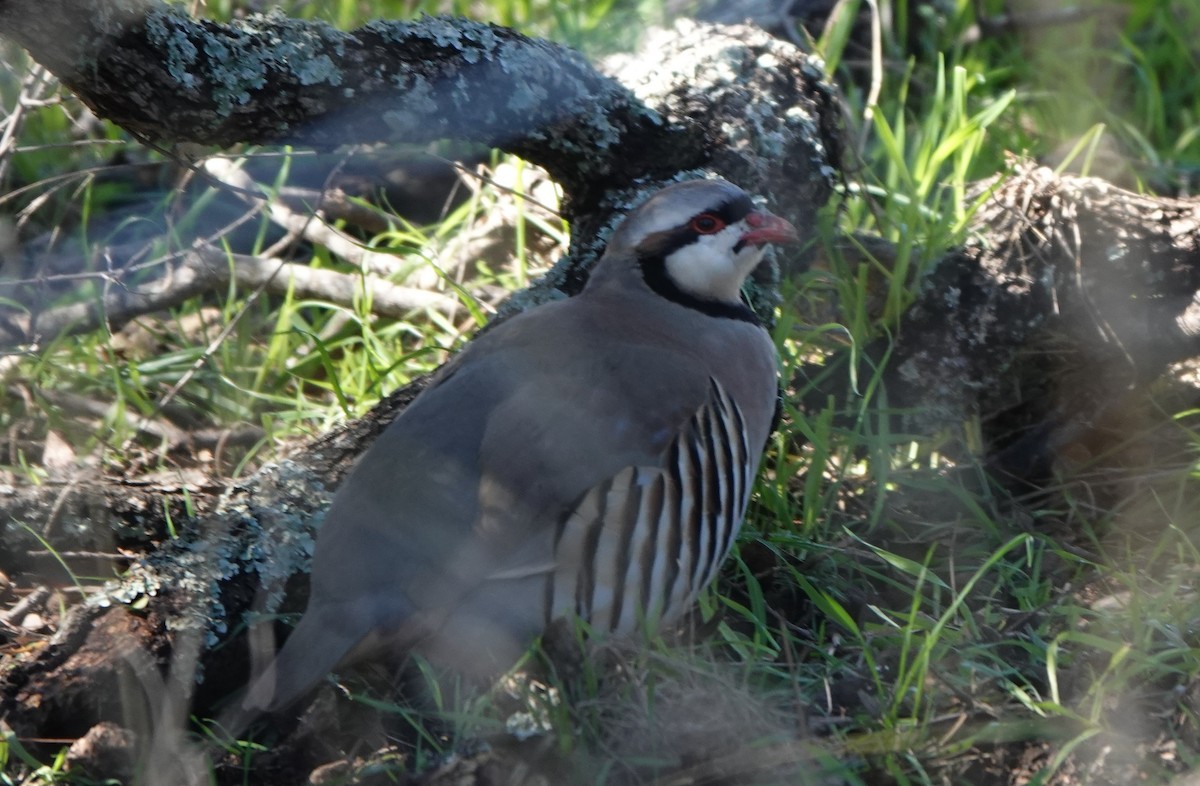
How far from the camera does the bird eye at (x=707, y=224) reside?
3083mm

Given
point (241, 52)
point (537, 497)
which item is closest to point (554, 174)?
point (241, 52)

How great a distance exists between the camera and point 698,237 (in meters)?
3.11

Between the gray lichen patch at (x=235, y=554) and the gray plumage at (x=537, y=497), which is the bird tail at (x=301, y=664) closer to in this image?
the gray plumage at (x=537, y=497)

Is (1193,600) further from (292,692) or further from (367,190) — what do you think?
(367,190)

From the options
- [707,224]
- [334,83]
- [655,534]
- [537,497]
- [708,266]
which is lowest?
[655,534]

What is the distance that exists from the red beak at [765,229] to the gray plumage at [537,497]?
274mm

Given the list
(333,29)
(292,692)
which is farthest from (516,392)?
(333,29)

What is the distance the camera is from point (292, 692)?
244cm

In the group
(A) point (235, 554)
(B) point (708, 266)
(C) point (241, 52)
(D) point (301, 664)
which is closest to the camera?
(D) point (301, 664)

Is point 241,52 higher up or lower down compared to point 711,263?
higher up

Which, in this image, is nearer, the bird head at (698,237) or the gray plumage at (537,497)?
the gray plumage at (537,497)

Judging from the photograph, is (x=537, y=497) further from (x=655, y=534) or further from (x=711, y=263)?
(x=711, y=263)

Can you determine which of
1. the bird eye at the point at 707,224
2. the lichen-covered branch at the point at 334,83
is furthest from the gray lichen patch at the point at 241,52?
the bird eye at the point at 707,224

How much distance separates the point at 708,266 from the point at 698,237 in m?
0.07
